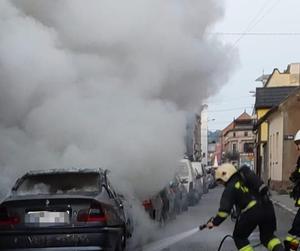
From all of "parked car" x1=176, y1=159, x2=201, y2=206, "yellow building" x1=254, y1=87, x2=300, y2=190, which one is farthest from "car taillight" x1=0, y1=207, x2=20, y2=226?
"yellow building" x1=254, y1=87, x2=300, y2=190

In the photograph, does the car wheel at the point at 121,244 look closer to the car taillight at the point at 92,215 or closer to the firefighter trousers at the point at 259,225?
the car taillight at the point at 92,215

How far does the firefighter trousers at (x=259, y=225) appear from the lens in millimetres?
7184

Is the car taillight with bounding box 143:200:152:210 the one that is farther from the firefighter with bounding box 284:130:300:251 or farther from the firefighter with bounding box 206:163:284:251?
the firefighter with bounding box 206:163:284:251

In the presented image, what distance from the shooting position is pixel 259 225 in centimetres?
729

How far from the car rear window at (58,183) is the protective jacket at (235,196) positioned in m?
1.84

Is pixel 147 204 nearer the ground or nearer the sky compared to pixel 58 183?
nearer the ground

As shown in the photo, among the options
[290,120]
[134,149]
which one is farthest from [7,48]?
[290,120]

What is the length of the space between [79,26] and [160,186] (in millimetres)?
3135

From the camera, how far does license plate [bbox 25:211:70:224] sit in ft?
25.4

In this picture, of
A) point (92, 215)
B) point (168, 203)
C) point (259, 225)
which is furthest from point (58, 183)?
point (168, 203)

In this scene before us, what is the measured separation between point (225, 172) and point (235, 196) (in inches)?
11.0

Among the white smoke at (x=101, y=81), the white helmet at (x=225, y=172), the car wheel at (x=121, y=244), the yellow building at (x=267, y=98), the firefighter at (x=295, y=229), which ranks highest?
the yellow building at (x=267, y=98)

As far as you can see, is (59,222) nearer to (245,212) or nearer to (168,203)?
(245,212)

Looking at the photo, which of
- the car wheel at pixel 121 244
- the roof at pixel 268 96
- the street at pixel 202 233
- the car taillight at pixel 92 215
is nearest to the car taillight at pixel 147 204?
the street at pixel 202 233
